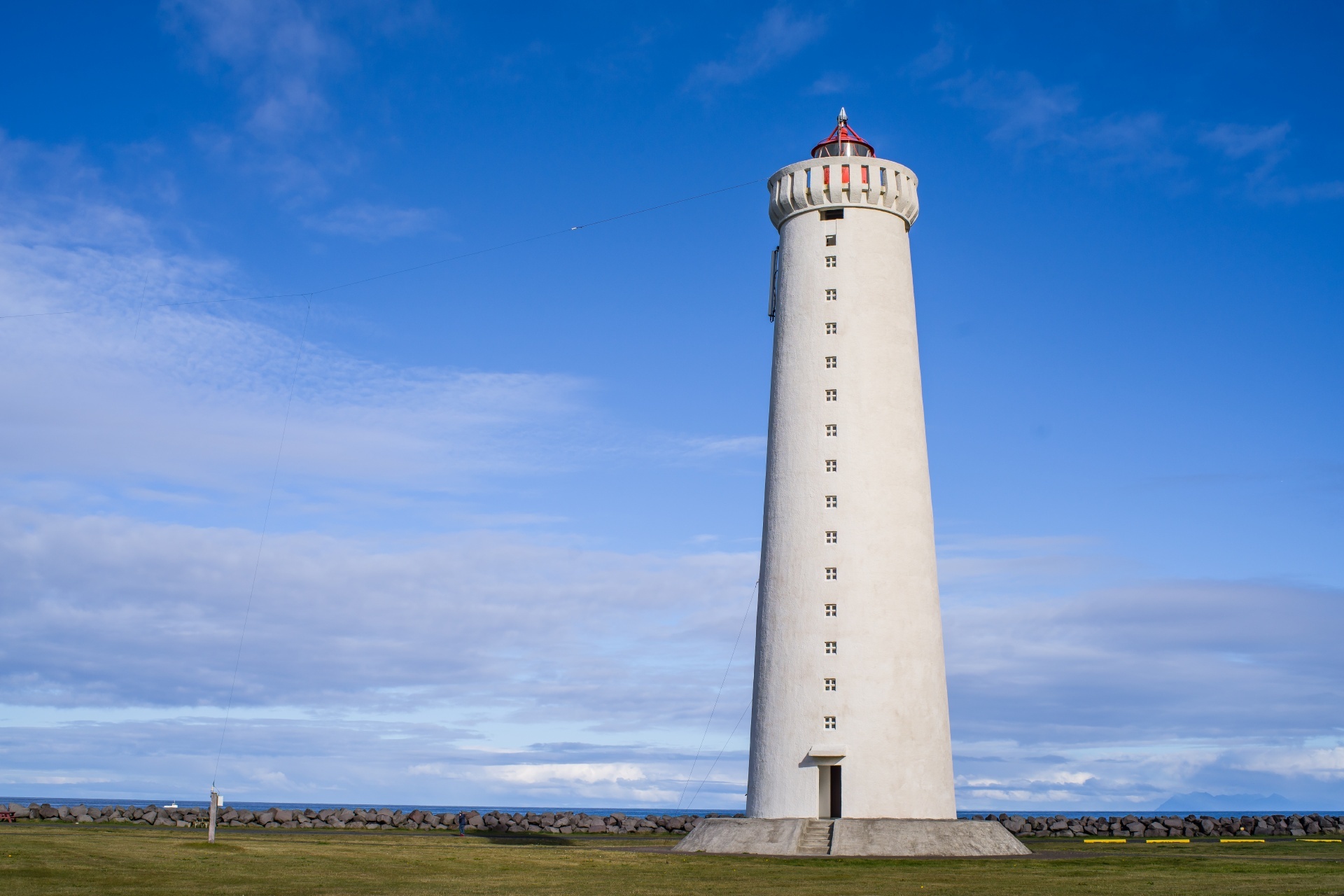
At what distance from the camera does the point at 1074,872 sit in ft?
87.8

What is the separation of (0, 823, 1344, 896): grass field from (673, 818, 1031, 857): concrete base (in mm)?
990

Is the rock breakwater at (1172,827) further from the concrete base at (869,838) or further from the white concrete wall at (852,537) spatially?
the white concrete wall at (852,537)

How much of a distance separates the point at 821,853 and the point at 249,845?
1419cm

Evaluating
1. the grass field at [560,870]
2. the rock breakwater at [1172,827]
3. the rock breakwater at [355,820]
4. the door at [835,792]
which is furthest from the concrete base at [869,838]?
the rock breakwater at [1172,827]

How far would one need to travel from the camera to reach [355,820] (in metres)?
51.5

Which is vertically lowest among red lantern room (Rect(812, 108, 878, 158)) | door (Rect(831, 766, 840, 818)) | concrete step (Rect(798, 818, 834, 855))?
concrete step (Rect(798, 818, 834, 855))

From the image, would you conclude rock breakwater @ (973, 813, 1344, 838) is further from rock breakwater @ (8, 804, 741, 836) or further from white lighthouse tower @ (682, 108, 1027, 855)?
white lighthouse tower @ (682, 108, 1027, 855)

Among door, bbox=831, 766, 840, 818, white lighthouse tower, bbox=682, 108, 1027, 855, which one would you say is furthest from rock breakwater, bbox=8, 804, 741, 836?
white lighthouse tower, bbox=682, 108, 1027, 855

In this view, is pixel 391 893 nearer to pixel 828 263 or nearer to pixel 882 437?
pixel 882 437

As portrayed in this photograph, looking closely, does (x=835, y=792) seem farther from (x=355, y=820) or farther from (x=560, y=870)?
(x=355, y=820)

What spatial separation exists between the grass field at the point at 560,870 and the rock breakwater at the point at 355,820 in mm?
15337

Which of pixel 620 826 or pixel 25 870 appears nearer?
pixel 25 870

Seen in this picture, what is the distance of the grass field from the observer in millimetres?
21328

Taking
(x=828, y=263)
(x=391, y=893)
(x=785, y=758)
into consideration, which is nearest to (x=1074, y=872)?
(x=785, y=758)
